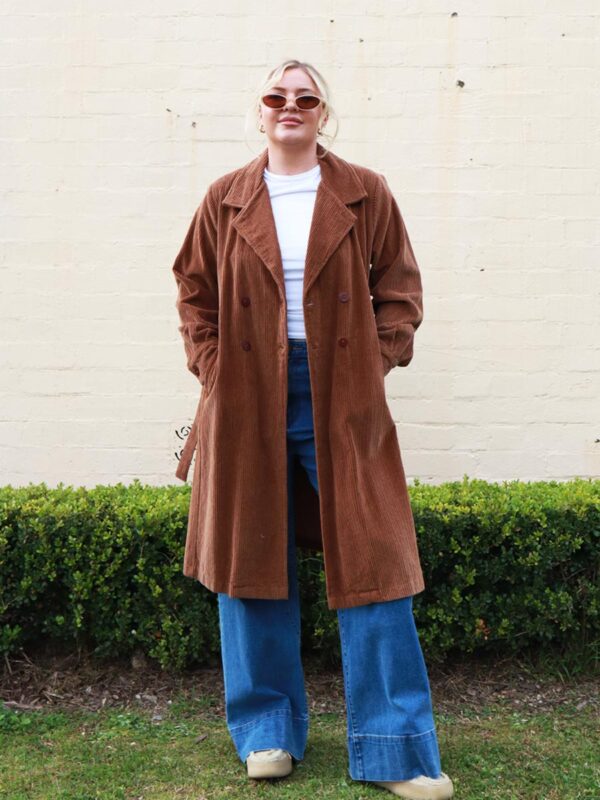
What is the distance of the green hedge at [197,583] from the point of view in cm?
419

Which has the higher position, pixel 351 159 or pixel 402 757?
pixel 351 159

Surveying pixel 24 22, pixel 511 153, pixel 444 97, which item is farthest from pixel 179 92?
pixel 511 153

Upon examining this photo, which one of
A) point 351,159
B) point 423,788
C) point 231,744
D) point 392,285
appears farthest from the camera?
point 351,159

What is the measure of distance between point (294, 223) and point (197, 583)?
5.35ft

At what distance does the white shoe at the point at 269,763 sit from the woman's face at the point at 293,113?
1.95 meters

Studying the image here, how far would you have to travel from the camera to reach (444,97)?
513 cm

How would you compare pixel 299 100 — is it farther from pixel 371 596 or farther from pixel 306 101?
pixel 371 596

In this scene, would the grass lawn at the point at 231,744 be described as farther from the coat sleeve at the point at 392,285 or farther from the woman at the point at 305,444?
the coat sleeve at the point at 392,285

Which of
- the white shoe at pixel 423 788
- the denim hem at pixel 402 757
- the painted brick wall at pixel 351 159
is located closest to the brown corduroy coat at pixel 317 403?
the denim hem at pixel 402 757

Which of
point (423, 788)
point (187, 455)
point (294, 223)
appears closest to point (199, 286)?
point (294, 223)

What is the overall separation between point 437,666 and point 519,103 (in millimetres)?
2712

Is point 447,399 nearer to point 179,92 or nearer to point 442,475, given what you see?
point 442,475

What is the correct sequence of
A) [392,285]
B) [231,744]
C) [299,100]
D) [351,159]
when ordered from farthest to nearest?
[351,159] → [231,744] → [392,285] → [299,100]

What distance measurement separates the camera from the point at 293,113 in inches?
130
